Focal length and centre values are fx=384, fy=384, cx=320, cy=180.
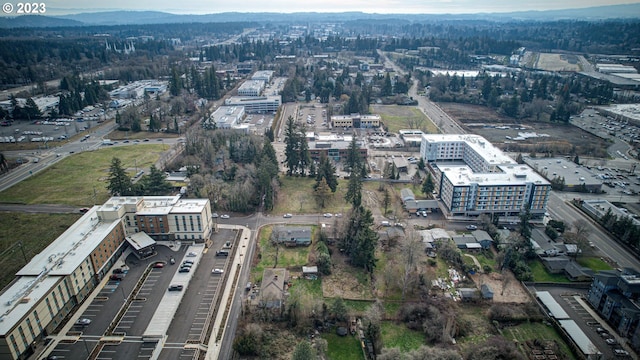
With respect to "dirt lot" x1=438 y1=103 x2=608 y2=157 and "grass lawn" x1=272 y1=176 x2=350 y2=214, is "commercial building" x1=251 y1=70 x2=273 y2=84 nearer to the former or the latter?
"dirt lot" x1=438 y1=103 x2=608 y2=157

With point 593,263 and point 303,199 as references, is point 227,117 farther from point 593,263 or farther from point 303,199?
point 593,263

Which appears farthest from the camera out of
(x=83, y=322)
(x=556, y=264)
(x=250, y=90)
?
(x=250, y=90)

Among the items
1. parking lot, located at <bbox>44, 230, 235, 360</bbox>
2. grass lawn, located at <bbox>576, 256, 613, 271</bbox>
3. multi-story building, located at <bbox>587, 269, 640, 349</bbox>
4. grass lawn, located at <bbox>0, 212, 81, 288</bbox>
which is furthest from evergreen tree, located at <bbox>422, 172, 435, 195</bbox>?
grass lawn, located at <bbox>0, 212, 81, 288</bbox>

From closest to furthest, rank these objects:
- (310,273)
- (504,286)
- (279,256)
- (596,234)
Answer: (504,286)
(310,273)
(279,256)
(596,234)

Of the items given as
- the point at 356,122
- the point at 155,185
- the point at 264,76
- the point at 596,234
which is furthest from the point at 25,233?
the point at 264,76

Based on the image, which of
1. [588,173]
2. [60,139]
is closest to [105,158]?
[60,139]

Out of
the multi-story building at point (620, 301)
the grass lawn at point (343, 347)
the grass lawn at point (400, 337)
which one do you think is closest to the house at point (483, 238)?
the multi-story building at point (620, 301)

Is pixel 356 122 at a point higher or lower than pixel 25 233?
higher
